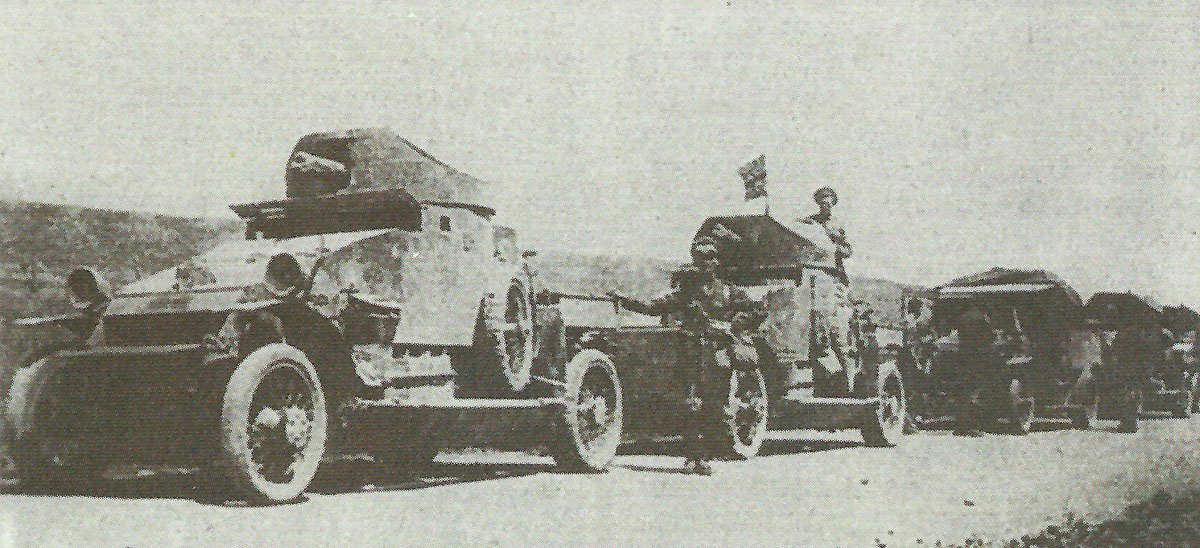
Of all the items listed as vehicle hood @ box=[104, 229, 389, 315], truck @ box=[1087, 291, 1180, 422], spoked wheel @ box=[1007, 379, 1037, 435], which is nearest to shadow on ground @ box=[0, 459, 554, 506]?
vehicle hood @ box=[104, 229, 389, 315]

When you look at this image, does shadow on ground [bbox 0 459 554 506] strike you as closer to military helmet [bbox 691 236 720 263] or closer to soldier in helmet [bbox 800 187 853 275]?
military helmet [bbox 691 236 720 263]

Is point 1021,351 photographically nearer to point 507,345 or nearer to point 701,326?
point 701,326

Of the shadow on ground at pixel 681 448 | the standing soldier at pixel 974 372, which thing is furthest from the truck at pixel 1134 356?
the shadow on ground at pixel 681 448

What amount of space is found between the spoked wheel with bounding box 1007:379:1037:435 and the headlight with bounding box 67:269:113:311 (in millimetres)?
9352

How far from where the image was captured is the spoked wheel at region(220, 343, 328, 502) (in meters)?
6.71

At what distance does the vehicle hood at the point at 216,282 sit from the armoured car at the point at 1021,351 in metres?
7.60

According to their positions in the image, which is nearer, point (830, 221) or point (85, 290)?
point (85, 290)

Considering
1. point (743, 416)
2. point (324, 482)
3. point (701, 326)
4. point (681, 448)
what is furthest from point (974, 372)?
point (324, 482)

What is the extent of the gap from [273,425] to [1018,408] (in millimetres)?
8975

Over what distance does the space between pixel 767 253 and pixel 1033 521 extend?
4412mm

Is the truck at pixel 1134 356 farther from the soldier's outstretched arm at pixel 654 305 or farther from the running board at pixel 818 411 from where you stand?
the soldier's outstretched arm at pixel 654 305

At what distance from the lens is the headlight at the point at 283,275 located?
7086 mm

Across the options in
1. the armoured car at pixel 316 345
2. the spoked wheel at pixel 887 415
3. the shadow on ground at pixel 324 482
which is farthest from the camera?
the spoked wheel at pixel 887 415

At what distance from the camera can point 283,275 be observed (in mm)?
7105
